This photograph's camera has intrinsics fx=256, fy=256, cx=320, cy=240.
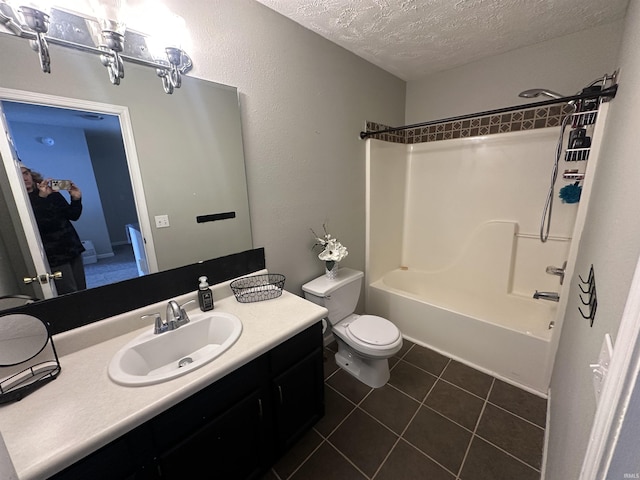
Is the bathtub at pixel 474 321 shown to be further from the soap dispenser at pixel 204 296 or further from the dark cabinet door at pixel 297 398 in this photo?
the soap dispenser at pixel 204 296

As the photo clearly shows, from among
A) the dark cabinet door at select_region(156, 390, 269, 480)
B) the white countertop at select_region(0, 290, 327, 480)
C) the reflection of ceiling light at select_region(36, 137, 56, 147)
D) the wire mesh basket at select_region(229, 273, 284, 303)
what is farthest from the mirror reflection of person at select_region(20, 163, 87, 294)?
the dark cabinet door at select_region(156, 390, 269, 480)

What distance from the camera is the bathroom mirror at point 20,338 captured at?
0.85m

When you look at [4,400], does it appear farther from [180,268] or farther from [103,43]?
[103,43]

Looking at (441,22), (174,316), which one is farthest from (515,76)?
(174,316)

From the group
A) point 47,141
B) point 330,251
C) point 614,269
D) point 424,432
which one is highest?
point 47,141

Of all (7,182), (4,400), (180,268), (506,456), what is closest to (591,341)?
(506,456)

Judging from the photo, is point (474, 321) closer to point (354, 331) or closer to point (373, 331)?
point (373, 331)

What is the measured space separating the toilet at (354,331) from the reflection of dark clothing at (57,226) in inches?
49.0

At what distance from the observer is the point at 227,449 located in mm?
1036

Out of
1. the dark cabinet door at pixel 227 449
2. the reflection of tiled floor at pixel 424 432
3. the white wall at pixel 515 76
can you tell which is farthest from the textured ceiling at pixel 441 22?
the reflection of tiled floor at pixel 424 432

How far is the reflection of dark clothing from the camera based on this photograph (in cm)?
96

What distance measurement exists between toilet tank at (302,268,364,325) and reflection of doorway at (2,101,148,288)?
3.43 feet

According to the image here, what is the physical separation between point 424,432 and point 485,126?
2359mm

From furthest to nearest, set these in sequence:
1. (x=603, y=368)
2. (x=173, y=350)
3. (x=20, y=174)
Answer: (x=173, y=350) → (x=20, y=174) → (x=603, y=368)
